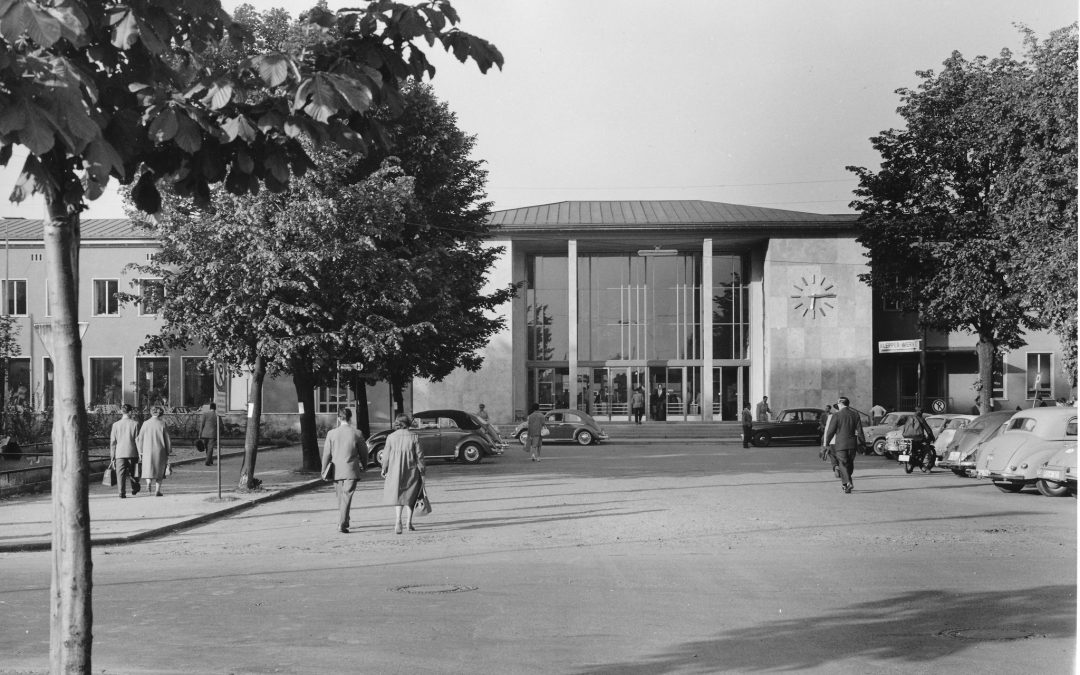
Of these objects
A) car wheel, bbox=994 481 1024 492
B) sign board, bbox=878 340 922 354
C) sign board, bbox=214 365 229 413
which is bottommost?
car wheel, bbox=994 481 1024 492

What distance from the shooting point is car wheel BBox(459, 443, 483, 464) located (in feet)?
102

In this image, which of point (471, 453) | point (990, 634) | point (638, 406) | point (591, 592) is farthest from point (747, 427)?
point (990, 634)

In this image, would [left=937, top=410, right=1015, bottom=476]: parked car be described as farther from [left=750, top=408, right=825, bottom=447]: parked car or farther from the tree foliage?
[left=750, top=408, right=825, bottom=447]: parked car

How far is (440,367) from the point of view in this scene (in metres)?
35.7

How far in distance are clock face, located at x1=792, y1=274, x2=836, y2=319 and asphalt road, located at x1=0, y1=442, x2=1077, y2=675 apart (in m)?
35.8

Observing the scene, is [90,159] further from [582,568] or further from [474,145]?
[474,145]

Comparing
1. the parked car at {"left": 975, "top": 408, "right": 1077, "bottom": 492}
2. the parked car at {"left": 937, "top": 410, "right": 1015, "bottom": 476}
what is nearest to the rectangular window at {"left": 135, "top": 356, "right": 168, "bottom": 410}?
the parked car at {"left": 937, "top": 410, "right": 1015, "bottom": 476}

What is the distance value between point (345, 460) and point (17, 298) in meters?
44.0

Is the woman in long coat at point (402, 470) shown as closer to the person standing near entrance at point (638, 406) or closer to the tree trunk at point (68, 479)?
the tree trunk at point (68, 479)

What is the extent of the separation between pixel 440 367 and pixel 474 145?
7.58 metres

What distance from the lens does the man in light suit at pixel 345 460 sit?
1497cm

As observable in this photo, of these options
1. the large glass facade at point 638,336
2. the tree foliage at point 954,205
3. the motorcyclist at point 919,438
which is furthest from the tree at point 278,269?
the large glass facade at point 638,336

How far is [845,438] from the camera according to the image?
68.3 ft

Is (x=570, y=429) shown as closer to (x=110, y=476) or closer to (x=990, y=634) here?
(x=110, y=476)
